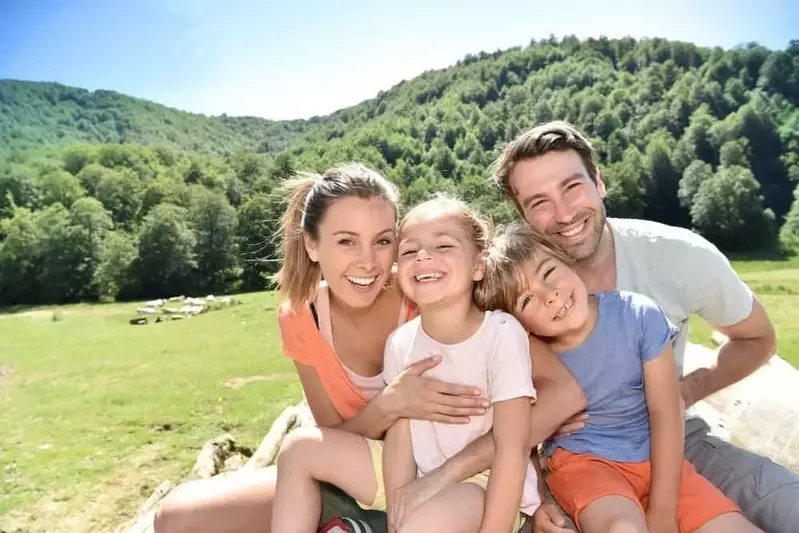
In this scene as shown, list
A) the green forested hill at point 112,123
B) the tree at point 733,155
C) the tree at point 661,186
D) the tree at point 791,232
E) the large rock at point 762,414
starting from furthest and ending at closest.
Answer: the green forested hill at point 112,123
the tree at point 733,155
the tree at point 661,186
the tree at point 791,232
the large rock at point 762,414

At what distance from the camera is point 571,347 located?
7.30 feet

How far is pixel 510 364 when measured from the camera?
1969 mm

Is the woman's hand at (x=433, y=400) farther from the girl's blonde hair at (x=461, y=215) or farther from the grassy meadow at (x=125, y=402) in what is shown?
the grassy meadow at (x=125, y=402)

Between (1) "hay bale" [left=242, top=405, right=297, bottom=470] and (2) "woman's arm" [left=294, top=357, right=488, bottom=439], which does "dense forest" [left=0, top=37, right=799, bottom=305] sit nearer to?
(2) "woman's arm" [left=294, top=357, right=488, bottom=439]

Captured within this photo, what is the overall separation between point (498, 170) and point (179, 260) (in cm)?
3971

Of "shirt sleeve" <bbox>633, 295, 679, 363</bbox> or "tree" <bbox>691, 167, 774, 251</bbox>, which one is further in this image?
"tree" <bbox>691, 167, 774, 251</bbox>

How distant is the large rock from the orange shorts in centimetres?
85

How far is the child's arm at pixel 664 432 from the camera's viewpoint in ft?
6.51

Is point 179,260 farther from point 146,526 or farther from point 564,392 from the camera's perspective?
point 564,392

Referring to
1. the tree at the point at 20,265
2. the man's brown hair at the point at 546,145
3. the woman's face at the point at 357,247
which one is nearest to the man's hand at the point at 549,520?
the woman's face at the point at 357,247

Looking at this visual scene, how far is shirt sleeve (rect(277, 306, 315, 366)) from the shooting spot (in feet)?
7.91

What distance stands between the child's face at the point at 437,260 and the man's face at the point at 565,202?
509mm

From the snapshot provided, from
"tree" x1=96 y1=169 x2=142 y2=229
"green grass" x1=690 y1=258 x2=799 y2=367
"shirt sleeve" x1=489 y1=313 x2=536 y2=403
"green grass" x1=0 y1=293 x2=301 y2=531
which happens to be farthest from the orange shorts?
"tree" x1=96 y1=169 x2=142 y2=229

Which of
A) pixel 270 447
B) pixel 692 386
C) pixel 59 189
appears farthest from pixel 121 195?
pixel 692 386
